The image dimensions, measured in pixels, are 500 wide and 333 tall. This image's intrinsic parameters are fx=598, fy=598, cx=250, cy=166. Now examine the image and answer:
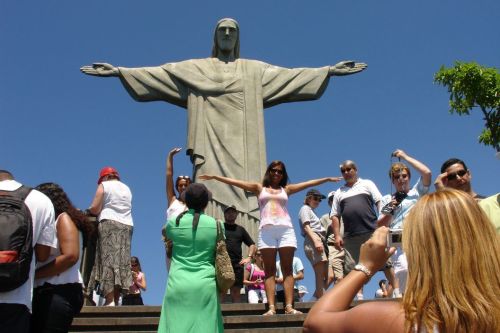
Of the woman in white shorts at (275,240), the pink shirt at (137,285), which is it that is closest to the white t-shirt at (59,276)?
the woman in white shorts at (275,240)

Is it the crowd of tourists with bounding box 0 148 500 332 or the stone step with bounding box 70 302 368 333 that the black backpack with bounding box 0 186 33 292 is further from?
the stone step with bounding box 70 302 368 333

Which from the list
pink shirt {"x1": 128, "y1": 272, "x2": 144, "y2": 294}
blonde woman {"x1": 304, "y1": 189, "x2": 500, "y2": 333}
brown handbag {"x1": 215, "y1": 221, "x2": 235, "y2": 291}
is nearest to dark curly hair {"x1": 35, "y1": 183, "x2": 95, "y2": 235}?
brown handbag {"x1": 215, "y1": 221, "x2": 235, "y2": 291}

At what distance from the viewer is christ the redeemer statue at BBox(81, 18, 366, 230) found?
11.8 m

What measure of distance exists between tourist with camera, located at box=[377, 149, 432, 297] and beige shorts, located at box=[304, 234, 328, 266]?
5.89 ft

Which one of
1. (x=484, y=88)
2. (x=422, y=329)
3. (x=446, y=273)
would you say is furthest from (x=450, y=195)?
(x=484, y=88)

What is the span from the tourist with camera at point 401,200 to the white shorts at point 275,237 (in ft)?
3.92

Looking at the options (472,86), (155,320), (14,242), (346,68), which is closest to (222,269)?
(14,242)

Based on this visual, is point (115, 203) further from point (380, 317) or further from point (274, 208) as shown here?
point (380, 317)

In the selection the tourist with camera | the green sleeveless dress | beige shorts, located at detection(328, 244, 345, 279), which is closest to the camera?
the green sleeveless dress

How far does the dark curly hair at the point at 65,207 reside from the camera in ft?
14.1

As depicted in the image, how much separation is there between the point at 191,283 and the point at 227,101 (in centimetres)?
779

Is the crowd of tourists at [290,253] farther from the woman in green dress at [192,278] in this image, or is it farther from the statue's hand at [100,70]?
the statue's hand at [100,70]

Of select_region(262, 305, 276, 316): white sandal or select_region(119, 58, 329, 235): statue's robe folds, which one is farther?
select_region(119, 58, 329, 235): statue's robe folds

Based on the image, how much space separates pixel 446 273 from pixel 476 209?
253 mm
